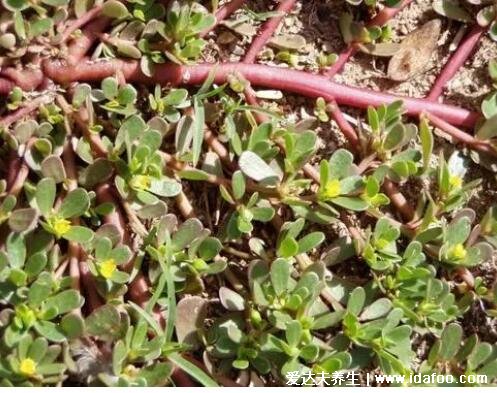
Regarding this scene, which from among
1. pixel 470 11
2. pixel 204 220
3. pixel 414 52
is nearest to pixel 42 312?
pixel 204 220

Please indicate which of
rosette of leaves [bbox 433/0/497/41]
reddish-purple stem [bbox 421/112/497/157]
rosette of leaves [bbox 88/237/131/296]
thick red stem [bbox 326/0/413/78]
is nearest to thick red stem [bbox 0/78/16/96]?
rosette of leaves [bbox 88/237/131/296]

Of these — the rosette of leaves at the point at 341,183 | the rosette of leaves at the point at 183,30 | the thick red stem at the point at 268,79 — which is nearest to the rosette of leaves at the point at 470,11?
the thick red stem at the point at 268,79

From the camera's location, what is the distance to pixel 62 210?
180 cm

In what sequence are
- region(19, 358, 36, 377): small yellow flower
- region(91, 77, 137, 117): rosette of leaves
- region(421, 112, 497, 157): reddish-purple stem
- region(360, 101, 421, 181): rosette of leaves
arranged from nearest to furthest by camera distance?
region(19, 358, 36, 377): small yellow flower → region(91, 77, 137, 117): rosette of leaves → region(360, 101, 421, 181): rosette of leaves → region(421, 112, 497, 157): reddish-purple stem

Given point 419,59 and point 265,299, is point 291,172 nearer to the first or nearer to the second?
point 265,299

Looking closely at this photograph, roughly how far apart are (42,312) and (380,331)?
2.43 feet

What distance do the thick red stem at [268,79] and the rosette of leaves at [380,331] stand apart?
50 centimetres

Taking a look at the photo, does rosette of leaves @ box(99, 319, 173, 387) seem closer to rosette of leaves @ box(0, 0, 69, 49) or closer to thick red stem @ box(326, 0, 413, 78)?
rosette of leaves @ box(0, 0, 69, 49)

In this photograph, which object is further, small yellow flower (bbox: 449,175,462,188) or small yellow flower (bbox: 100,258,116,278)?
small yellow flower (bbox: 449,175,462,188)

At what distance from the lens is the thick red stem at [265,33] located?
206 cm

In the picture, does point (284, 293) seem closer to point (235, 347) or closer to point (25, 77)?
point (235, 347)

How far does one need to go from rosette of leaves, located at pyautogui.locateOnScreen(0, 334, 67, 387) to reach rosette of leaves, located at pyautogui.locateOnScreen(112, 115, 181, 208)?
0.37 m

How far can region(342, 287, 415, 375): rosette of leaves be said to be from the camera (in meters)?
1.89
